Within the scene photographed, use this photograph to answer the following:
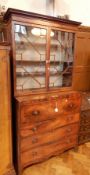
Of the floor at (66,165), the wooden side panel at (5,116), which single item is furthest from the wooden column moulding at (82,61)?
the wooden side panel at (5,116)

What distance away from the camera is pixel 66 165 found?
6.63 ft

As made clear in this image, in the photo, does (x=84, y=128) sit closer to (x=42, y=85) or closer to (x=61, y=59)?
(x=42, y=85)

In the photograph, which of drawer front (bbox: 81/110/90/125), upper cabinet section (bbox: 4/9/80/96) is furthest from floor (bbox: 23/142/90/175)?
upper cabinet section (bbox: 4/9/80/96)

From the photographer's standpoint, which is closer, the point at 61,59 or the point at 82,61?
the point at 61,59

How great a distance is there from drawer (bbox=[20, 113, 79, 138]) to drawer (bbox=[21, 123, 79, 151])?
0.05m

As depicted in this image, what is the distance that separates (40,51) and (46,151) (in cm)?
128

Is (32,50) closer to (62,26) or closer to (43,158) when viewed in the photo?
(62,26)

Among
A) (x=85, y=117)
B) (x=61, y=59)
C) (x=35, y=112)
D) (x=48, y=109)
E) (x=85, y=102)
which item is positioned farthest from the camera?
(x=85, y=102)

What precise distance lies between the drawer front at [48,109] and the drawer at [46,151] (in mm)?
386

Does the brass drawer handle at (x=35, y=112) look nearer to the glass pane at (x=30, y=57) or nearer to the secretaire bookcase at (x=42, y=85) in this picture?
the secretaire bookcase at (x=42, y=85)

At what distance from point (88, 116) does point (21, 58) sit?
4.51 feet

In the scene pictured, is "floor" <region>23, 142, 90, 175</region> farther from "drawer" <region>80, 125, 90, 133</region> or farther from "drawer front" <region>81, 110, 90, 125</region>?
"drawer front" <region>81, 110, 90, 125</region>

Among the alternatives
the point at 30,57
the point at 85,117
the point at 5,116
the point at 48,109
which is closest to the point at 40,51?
the point at 30,57

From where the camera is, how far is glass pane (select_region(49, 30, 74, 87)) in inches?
79.7
